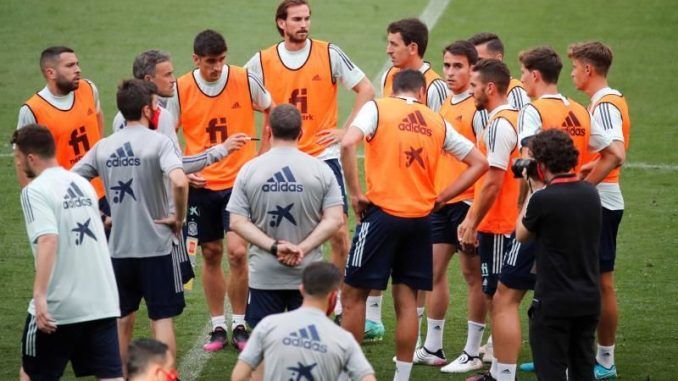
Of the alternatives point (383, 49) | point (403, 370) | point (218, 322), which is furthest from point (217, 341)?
point (383, 49)

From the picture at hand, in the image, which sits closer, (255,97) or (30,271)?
(255,97)

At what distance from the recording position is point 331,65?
11.1 meters

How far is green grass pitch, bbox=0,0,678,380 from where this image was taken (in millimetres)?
12406

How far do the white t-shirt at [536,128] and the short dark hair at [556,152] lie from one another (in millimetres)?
848

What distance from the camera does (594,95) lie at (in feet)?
33.0

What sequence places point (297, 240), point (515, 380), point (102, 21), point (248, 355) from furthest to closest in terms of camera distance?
point (102, 21), point (515, 380), point (297, 240), point (248, 355)

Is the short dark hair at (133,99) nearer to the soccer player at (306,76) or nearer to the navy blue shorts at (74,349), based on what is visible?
the navy blue shorts at (74,349)

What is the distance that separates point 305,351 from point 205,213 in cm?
408

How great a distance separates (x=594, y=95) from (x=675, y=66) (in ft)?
38.4

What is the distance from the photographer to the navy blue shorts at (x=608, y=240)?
32.0 ft

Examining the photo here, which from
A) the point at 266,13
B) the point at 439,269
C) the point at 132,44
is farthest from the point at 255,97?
the point at 266,13

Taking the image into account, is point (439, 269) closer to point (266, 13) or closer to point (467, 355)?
point (467, 355)

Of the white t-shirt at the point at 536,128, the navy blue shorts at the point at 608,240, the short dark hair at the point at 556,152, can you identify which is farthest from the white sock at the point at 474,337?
the short dark hair at the point at 556,152

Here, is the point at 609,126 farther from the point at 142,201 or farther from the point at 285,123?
the point at 142,201
